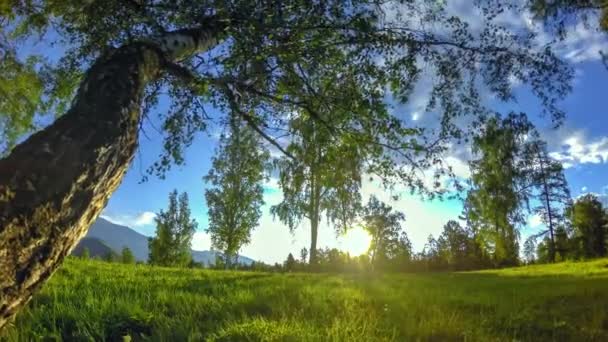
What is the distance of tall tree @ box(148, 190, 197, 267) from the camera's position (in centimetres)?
4794

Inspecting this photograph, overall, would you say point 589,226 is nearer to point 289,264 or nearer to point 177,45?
point 289,264

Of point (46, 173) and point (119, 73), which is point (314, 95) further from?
point (46, 173)

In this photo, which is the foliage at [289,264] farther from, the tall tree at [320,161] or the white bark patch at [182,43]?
the white bark patch at [182,43]

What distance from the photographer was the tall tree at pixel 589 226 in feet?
161

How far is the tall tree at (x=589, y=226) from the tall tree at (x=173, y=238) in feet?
150

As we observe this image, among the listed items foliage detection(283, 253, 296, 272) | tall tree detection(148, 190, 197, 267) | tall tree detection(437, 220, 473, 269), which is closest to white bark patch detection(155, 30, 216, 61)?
foliage detection(283, 253, 296, 272)

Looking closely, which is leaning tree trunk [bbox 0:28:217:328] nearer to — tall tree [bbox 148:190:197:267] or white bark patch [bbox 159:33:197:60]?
white bark patch [bbox 159:33:197:60]

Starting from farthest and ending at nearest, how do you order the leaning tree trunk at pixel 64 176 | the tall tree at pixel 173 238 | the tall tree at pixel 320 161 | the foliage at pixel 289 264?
the tall tree at pixel 173 238, the foliage at pixel 289 264, the tall tree at pixel 320 161, the leaning tree trunk at pixel 64 176

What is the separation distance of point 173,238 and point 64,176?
169 ft

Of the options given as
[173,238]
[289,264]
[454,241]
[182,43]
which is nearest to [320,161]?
[182,43]

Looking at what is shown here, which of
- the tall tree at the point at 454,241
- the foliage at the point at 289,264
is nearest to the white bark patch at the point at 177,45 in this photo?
the foliage at the point at 289,264

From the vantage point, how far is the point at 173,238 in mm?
51094

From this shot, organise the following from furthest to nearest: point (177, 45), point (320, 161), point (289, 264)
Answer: point (289, 264), point (320, 161), point (177, 45)

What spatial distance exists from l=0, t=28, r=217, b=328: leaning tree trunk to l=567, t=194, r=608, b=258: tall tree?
56.9 meters
